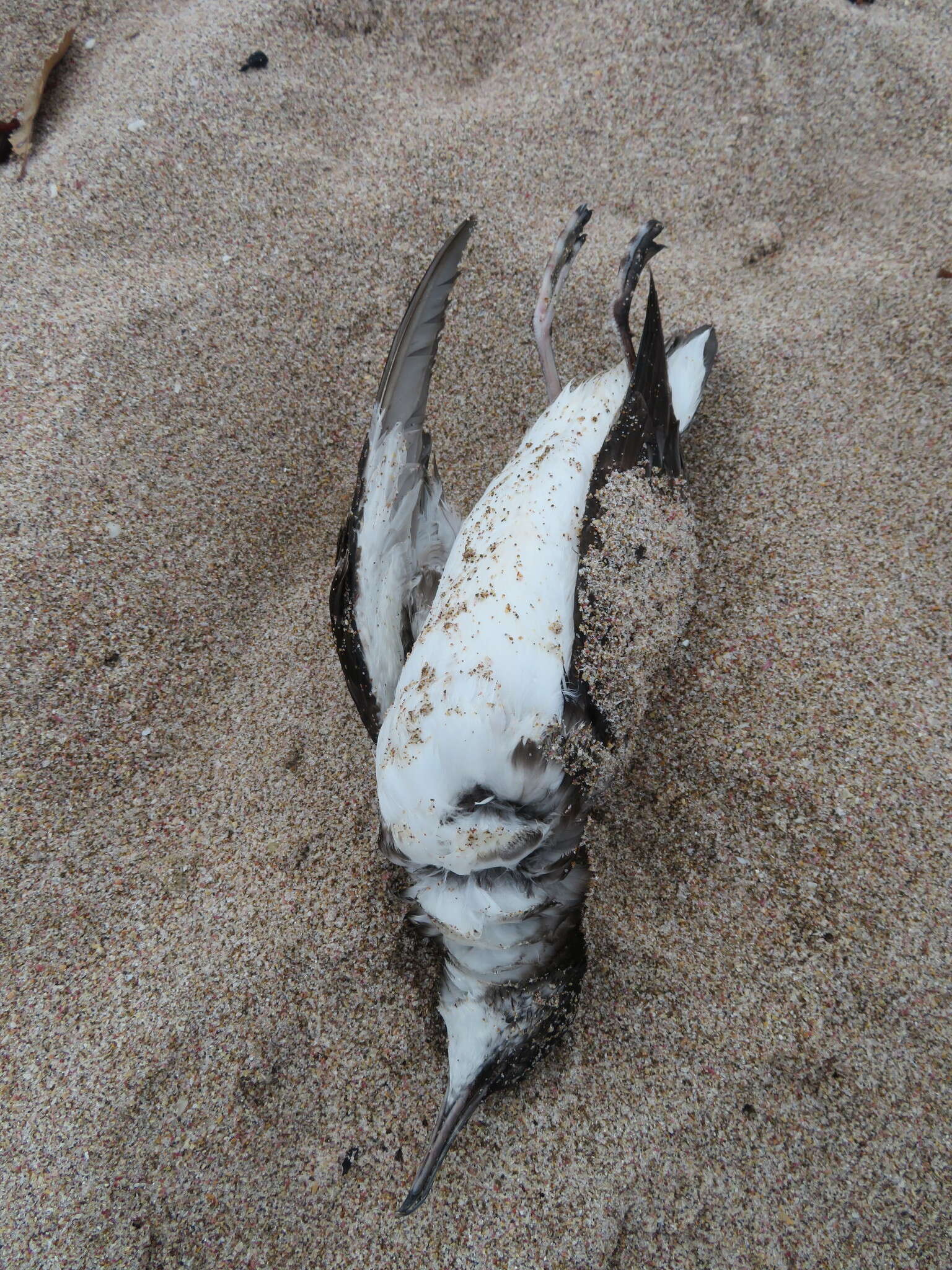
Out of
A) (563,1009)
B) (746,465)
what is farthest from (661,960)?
(746,465)

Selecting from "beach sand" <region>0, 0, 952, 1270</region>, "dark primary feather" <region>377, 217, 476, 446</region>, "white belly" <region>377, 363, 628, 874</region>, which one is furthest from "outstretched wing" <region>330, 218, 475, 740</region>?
"beach sand" <region>0, 0, 952, 1270</region>

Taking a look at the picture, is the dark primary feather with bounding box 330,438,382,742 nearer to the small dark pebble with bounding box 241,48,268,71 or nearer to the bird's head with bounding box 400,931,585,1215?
the bird's head with bounding box 400,931,585,1215

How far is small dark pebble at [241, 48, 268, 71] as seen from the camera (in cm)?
238

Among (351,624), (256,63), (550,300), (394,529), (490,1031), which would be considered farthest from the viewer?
(256,63)

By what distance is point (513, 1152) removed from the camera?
1550 millimetres

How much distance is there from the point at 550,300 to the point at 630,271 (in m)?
0.23

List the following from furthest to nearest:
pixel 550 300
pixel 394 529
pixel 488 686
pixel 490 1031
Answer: pixel 550 300 → pixel 394 529 → pixel 490 1031 → pixel 488 686

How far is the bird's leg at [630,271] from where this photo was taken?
1.81 meters

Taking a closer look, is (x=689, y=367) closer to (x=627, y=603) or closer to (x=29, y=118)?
(x=627, y=603)

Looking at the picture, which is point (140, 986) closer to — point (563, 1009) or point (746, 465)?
point (563, 1009)

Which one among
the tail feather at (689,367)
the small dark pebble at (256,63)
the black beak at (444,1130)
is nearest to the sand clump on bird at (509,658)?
the black beak at (444,1130)

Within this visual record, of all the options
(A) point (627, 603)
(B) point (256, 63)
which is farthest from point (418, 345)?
(B) point (256, 63)

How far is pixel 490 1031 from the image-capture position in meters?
1.48

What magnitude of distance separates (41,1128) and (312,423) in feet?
6.17
